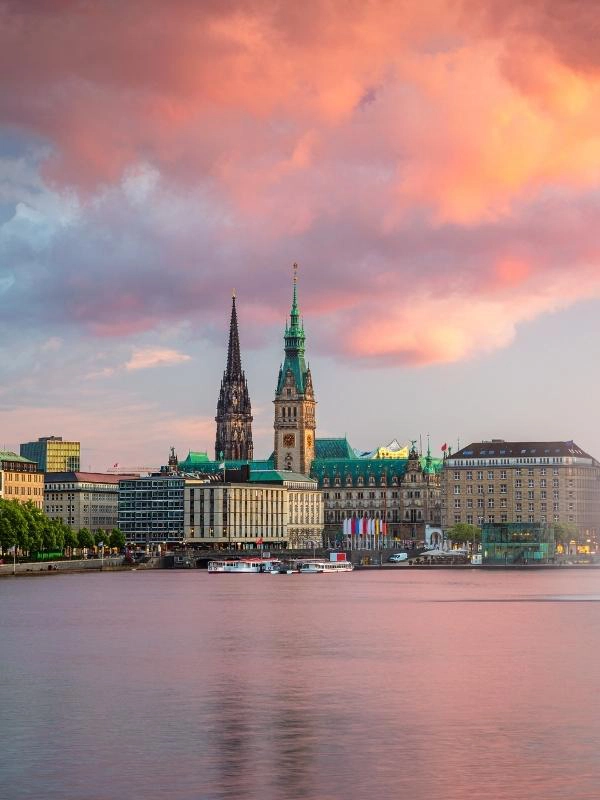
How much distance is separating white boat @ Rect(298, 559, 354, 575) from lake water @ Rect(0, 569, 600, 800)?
88.4 m

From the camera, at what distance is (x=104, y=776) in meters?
38.5

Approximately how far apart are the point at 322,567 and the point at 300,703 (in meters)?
137

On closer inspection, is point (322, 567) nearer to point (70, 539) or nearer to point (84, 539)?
point (84, 539)

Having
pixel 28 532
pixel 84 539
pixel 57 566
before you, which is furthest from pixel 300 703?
pixel 84 539

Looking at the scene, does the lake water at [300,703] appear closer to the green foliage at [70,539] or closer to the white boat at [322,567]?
the green foliage at [70,539]

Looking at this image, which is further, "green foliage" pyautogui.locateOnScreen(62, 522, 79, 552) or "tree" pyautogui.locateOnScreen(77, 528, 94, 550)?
"tree" pyautogui.locateOnScreen(77, 528, 94, 550)

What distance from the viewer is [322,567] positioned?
187 m

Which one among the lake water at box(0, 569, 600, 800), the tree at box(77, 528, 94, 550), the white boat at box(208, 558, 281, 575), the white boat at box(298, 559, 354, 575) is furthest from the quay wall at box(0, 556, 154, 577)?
the lake water at box(0, 569, 600, 800)

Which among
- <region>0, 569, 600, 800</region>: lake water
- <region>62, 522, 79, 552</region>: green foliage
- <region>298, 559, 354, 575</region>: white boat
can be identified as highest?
<region>62, 522, 79, 552</region>: green foliage

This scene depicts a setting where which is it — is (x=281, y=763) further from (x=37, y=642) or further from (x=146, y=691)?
(x=37, y=642)

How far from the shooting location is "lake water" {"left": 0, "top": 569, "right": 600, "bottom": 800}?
37.9 m

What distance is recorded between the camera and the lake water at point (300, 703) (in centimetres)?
3791

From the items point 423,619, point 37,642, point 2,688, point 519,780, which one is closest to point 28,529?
point 423,619

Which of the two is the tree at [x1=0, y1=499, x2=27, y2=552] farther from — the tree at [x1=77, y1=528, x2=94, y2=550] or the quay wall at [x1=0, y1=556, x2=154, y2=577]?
the tree at [x1=77, y1=528, x2=94, y2=550]
